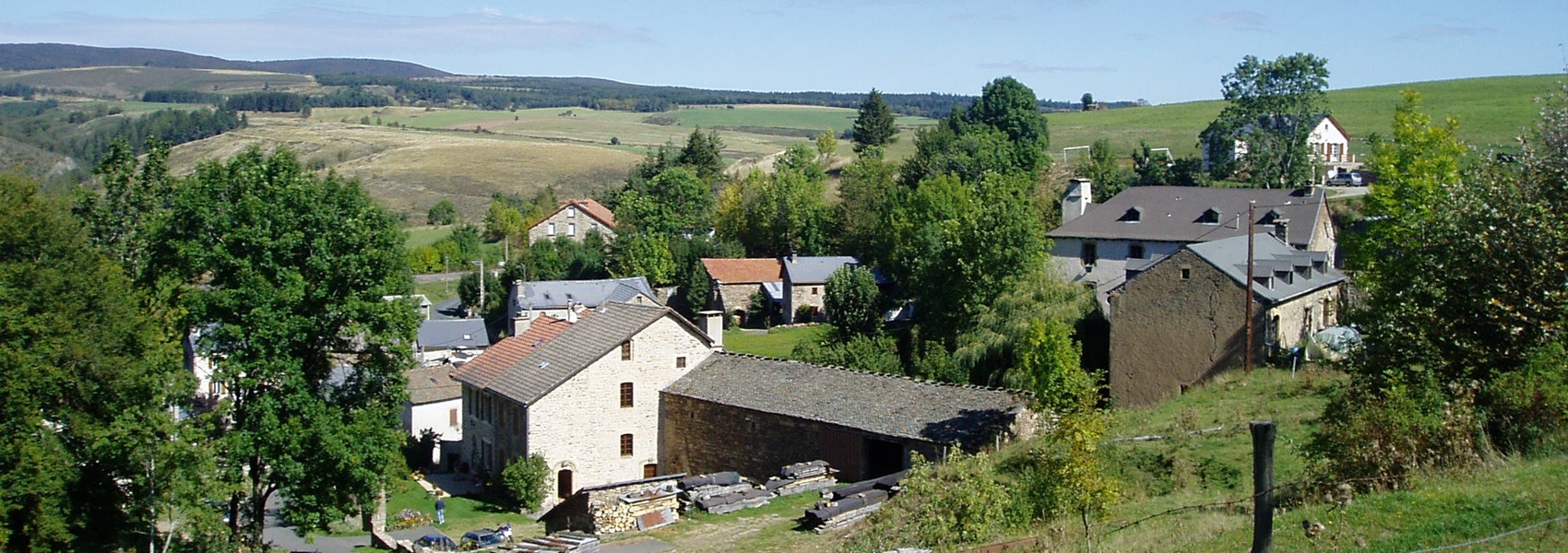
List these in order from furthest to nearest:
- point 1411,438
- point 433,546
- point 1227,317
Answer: point 1227,317 → point 433,546 → point 1411,438

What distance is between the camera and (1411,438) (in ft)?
53.2

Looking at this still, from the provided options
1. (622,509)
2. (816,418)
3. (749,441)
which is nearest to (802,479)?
(816,418)

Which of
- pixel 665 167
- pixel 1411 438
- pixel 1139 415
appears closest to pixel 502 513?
pixel 1139 415

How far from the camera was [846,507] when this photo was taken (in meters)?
25.2

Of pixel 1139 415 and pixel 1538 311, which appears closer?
pixel 1538 311

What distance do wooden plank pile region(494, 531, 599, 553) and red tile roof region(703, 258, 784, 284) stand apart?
4708 cm

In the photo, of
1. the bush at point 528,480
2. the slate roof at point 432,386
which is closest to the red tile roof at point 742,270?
the slate roof at point 432,386

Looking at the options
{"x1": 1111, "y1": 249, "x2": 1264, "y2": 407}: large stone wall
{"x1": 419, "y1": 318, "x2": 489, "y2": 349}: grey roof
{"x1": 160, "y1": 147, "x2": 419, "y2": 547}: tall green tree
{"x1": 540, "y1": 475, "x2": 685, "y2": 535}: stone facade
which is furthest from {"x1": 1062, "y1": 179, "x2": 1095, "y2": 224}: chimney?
{"x1": 160, "y1": 147, "x2": 419, "y2": 547}: tall green tree

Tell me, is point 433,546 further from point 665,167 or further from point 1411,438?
point 665,167

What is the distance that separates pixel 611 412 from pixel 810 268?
33.5 meters

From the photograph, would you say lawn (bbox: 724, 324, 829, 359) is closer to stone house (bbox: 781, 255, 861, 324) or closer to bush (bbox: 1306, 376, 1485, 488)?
stone house (bbox: 781, 255, 861, 324)

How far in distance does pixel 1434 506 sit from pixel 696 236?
71.0 m

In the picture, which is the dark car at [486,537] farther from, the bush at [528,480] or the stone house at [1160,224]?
the stone house at [1160,224]

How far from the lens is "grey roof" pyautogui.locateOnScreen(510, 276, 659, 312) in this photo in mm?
66812
